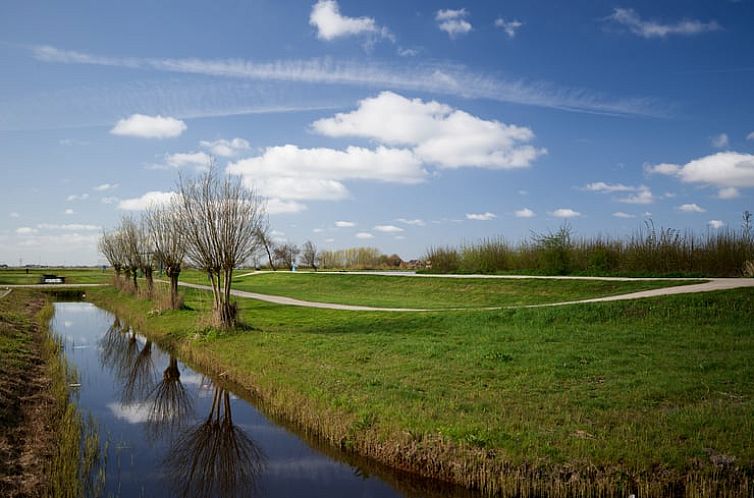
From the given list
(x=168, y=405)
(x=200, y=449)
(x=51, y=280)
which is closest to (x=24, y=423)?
(x=200, y=449)

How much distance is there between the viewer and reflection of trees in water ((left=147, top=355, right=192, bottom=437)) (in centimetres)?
1223

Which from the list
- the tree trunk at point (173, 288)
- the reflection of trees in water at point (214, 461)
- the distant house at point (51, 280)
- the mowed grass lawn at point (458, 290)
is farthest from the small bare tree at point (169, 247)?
the distant house at point (51, 280)

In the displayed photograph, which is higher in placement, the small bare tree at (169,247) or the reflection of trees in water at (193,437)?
the small bare tree at (169,247)

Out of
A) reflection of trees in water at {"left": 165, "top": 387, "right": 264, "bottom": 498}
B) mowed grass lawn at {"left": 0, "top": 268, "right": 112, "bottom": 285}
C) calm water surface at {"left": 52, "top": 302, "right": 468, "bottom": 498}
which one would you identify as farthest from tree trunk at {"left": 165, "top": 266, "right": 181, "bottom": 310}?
mowed grass lawn at {"left": 0, "top": 268, "right": 112, "bottom": 285}

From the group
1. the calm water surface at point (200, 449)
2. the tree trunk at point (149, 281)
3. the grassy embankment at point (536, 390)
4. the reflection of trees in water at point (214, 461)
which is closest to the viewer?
the grassy embankment at point (536, 390)

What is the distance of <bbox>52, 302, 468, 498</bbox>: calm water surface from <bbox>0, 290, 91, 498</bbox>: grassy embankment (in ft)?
1.99

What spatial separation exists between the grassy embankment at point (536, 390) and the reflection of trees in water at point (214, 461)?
1285 millimetres

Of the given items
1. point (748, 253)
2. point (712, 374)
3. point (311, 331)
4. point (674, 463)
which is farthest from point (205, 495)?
point (748, 253)

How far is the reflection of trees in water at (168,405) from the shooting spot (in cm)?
1223

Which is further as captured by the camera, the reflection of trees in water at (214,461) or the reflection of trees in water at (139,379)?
the reflection of trees in water at (139,379)

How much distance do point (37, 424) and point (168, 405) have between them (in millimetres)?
3532

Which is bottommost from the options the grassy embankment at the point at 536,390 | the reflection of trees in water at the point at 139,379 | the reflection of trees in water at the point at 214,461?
the reflection of trees in water at the point at 214,461

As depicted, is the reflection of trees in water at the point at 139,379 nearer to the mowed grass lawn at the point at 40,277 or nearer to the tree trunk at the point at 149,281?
the tree trunk at the point at 149,281

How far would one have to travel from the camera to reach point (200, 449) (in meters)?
10.7
